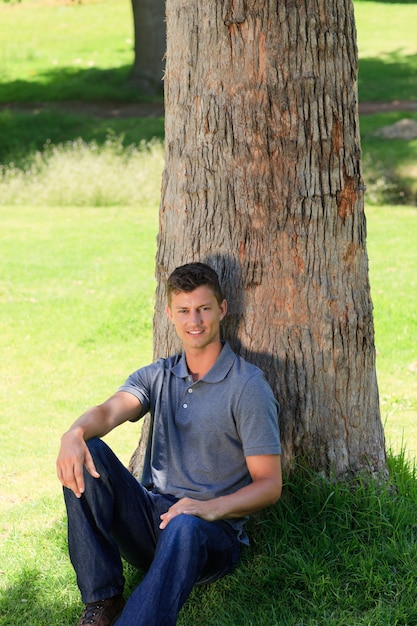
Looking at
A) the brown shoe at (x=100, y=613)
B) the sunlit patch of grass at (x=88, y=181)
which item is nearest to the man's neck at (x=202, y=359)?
the brown shoe at (x=100, y=613)

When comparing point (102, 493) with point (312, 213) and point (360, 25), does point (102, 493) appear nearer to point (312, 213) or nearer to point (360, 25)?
point (312, 213)

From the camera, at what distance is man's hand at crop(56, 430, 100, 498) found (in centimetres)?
359

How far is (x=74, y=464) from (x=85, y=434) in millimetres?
197

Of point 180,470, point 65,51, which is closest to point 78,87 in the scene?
point 65,51

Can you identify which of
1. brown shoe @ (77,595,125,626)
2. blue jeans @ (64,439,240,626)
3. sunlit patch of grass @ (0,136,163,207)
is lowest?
brown shoe @ (77,595,125,626)

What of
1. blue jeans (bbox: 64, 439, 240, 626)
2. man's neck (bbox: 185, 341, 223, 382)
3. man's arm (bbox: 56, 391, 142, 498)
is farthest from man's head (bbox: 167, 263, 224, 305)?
blue jeans (bbox: 64, 439, 240, 626)

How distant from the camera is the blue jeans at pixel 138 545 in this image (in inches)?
132

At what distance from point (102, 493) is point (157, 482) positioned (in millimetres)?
413

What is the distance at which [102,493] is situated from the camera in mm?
3662

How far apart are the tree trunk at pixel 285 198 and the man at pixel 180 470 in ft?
0.89

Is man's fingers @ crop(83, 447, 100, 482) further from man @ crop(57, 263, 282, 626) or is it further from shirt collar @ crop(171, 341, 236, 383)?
shirt collar @ crop(171, 341, 236, 383)

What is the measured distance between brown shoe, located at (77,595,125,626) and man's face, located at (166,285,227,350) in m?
1.15

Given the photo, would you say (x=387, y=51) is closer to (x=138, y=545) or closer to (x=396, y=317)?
(x=396, y=317)

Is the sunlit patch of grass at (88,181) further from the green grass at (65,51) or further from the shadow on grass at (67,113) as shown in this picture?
the green grass at (65,51)
